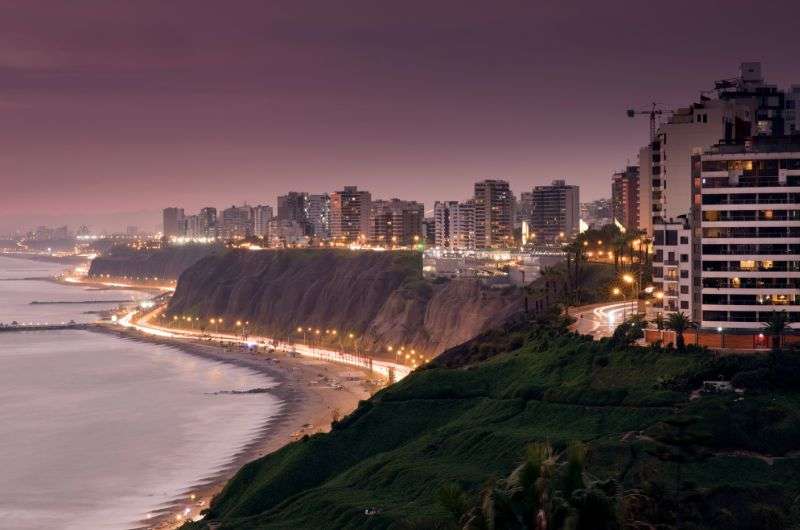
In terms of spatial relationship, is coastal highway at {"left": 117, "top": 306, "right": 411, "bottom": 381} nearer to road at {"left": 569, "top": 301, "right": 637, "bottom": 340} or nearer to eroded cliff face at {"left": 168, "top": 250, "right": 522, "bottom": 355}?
eroded cliff face at {"left": 168, "top": 250, "right": 522, "bottom": 355}

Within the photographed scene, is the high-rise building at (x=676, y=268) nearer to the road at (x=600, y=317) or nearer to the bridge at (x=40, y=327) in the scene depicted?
the road at (x=600, y=317)

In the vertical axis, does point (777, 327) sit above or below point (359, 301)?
above

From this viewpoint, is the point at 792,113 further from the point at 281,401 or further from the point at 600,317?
the point at 281,401

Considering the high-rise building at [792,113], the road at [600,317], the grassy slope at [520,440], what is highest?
the high-rise building at [792,113]

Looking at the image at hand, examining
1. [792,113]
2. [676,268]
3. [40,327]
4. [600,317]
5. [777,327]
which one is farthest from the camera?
[40,327]

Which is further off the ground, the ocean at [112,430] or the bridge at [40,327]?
the bridge at [40,327]

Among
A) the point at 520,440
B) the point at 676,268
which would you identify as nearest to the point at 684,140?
the point at 676,268

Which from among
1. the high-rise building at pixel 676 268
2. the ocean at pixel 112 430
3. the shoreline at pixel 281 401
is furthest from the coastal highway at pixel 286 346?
the high-rise building at pixel 676 268

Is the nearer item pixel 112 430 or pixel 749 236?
pixel 749 236
